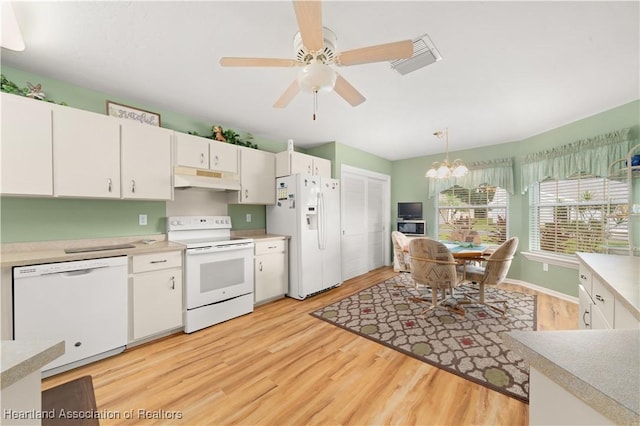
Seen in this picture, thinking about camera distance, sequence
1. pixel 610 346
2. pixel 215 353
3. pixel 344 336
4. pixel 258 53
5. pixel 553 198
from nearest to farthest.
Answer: pixel 610 346, pixel 258 53, pixel 215 353, pixel 344 336, pixel 553 198

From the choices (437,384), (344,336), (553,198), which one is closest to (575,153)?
(553,198)

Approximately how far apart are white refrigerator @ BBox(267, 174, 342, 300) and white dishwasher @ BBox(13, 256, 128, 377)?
196 cm

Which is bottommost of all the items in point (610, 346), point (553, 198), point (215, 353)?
point (215, 353)

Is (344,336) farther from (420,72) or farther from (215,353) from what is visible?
(420,72)

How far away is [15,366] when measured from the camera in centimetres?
55

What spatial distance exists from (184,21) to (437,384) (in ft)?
10.1

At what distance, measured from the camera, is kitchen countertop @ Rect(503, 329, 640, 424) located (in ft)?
1.61

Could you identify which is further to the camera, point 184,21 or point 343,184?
point 343,184

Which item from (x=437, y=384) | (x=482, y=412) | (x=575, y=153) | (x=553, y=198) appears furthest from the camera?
(x=553, y=198)

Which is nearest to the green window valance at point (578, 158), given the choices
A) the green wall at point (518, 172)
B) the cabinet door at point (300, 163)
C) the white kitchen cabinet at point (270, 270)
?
the green wall at point (518, 172)

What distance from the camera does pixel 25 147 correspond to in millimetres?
1963

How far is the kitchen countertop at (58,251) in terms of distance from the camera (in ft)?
5.93

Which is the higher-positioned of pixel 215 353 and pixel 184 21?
pixel 184 21

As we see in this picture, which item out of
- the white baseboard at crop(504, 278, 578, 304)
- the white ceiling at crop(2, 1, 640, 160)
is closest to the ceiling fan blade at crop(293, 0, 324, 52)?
the white ceiling at crop(2, 1, 640, 160)
